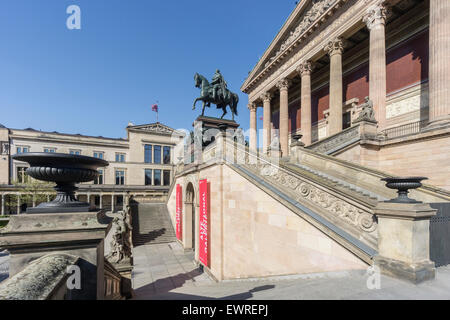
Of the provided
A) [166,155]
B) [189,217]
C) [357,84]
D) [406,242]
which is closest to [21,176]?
[166,155]

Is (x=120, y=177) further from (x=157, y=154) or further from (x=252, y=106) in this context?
(x=252, y=106)

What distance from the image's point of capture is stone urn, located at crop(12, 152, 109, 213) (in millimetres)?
2668

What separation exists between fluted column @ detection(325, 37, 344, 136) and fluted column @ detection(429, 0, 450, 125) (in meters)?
6.09

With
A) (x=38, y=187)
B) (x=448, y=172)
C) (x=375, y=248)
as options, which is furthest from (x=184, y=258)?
(x=38, y=187)

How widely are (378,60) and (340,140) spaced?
707 centimetres

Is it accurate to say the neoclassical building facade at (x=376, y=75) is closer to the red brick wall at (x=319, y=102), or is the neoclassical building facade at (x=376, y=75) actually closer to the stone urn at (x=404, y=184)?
the red brick wall at (x=319, y=102)

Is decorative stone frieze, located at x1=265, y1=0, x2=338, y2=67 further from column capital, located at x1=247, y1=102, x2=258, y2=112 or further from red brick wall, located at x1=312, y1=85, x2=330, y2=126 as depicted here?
column capital, located at x1=247, y1=102, x2=258, y2=112

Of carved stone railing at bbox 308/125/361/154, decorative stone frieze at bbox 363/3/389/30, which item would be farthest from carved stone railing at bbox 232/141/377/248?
decorative stone frieze at bbox 363/3/389/30

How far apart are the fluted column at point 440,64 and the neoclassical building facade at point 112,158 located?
3731cm

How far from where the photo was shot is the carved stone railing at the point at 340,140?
43.0 ft

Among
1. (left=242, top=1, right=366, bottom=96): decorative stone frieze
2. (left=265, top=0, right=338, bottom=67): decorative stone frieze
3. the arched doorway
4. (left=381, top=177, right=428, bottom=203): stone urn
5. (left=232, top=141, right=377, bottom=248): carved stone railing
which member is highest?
(left=265, top=0, right=338, bottom=67): decorative stone frieze
